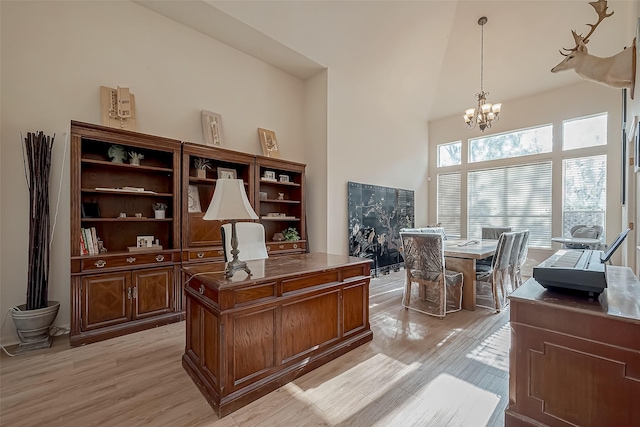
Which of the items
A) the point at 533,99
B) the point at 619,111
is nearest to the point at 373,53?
the point at 533,99

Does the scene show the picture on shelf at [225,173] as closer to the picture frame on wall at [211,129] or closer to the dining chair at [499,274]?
the picture frame on wall at [211,129]

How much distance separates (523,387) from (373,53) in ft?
17.1

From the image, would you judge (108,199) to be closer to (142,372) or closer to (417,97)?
(142,372)

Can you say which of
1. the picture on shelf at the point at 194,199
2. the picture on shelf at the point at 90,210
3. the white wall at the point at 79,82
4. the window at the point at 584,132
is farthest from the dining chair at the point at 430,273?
the window at the point at 584,132

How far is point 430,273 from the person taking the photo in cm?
336

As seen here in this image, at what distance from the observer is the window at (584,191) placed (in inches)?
199

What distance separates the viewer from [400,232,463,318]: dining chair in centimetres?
325

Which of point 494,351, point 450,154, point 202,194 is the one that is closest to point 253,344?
point 494,351

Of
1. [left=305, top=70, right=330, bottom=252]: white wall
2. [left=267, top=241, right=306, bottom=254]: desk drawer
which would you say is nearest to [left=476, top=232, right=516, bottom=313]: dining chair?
[left=305, top=70, right=330, bottom=252]: white wall

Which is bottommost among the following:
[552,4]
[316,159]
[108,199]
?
[108,199]

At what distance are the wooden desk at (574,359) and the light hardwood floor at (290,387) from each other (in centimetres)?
39

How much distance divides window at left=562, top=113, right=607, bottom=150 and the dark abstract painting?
3223mm

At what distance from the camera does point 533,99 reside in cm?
585

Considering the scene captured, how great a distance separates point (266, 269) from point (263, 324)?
16.5 inches
